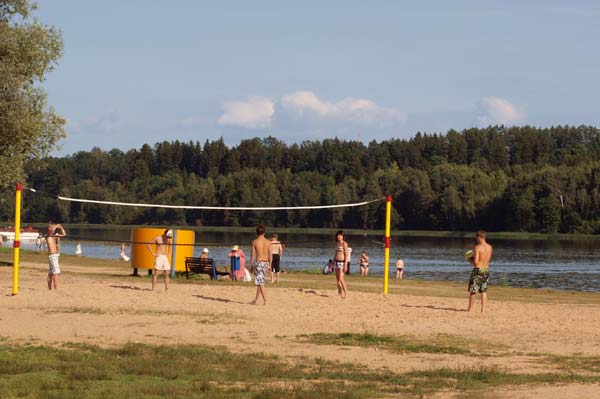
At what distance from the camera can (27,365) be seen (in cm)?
1236

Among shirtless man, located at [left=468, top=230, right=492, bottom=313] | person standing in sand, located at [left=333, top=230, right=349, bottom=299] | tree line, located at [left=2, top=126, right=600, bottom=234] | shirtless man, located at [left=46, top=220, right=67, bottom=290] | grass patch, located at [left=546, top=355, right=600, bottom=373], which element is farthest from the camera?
tree line, located at [left=2, top=126, right=600, bottom=234]

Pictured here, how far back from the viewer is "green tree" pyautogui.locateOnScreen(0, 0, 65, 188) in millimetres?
32438

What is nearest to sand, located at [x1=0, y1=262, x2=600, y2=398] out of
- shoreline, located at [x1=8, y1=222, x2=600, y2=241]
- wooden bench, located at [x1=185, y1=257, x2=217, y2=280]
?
wooden bench, located at [x1=185, y1=257, x2=217, y2=280]

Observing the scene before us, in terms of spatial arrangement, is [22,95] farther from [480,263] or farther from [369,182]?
[369,182]

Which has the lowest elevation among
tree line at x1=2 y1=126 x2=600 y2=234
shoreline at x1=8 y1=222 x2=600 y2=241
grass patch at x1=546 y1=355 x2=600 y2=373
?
grass patch at x1=546 y1=355 x2=600 y2=373

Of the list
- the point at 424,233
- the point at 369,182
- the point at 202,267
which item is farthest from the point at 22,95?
the point at 369,182

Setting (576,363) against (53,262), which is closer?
(576,363)

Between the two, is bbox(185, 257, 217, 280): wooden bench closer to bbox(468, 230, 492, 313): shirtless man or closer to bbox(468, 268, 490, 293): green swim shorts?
bbox(468, 230, 492, 313): shirtless man

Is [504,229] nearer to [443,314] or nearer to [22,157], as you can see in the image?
[22,157]

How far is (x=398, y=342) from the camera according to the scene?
52.2 ft

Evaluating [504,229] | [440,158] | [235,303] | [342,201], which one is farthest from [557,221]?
[235,303]

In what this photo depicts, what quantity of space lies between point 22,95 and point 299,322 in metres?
18.0

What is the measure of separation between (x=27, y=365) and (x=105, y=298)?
995cm

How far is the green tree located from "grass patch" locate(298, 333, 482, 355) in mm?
18770
